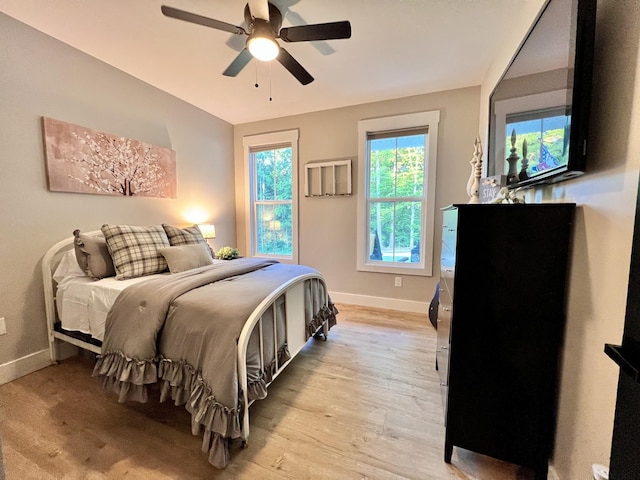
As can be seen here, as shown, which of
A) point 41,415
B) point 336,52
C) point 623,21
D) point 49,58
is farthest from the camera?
point 336,52

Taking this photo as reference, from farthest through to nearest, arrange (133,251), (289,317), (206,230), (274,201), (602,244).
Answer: (274,201) → (206,230) → (133,251) → (289,317) → (602,244)

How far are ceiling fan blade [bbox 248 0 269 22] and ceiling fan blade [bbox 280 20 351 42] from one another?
0.12 m

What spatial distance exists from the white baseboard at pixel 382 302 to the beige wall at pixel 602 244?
2.10m

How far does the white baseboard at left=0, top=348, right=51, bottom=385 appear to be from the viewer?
6.08 feet

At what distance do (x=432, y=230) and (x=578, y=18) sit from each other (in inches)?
90.7

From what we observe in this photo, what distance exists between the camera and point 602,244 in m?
0.87

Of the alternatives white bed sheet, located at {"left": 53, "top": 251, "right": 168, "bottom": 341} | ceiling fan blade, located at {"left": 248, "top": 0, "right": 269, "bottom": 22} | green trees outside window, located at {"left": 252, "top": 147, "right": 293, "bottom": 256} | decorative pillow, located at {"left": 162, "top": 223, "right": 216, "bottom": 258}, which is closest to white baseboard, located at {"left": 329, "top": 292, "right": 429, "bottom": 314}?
green trees outside window, located at {"left": 252, "top": 147, "right": 293, "bottom": 256}

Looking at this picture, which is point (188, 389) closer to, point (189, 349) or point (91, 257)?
point (189, 349)

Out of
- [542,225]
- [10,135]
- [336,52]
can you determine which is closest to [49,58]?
[10,135]

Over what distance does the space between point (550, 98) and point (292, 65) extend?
5.34 ft

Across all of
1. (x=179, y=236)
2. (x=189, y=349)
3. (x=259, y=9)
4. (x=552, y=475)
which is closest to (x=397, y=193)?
(x=259, y=9)

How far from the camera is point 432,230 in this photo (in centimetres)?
304

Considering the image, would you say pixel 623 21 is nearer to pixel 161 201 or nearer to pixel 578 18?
pixel 578 18

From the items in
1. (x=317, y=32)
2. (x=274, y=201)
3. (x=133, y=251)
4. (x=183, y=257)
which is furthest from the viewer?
(x=274, y=201)
